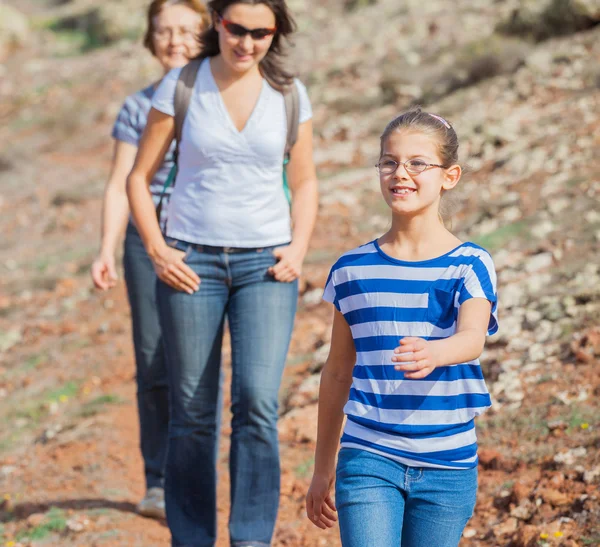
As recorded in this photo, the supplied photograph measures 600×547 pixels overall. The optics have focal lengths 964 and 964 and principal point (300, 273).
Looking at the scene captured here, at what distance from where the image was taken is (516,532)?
3.72 metres

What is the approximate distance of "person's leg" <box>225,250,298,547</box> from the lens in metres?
3.25

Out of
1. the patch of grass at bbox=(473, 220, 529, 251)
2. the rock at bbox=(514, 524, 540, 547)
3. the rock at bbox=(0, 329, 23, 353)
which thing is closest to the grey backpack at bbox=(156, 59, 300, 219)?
the rock at bbox=(514, 524, 540, 547)

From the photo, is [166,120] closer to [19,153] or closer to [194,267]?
[194,267]

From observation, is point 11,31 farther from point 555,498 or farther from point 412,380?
point 412,380

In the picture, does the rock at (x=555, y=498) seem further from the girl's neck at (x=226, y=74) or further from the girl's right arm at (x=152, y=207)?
the girl's neck at (x=226, y=74)

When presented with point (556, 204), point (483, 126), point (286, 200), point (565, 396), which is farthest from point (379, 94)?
point (286, 200)

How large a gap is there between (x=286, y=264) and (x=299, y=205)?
32 centimetres

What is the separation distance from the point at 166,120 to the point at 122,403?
3445 millimetres

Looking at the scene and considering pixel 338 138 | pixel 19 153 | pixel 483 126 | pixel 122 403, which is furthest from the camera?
pixel 19 153

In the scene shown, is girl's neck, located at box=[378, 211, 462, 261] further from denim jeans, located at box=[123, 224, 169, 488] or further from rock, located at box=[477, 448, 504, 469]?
rock, located at box=[477, 448, 504, 469]

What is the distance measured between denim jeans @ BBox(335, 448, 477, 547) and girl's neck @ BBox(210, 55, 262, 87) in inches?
61.0

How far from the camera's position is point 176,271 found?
128 inches

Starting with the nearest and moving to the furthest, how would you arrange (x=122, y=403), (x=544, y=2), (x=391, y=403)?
(x=391, y=403), (x=122, y=403), (x=544, y=2)


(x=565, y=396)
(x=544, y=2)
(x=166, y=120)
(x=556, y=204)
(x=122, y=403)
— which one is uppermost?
(x=544, y=2)
